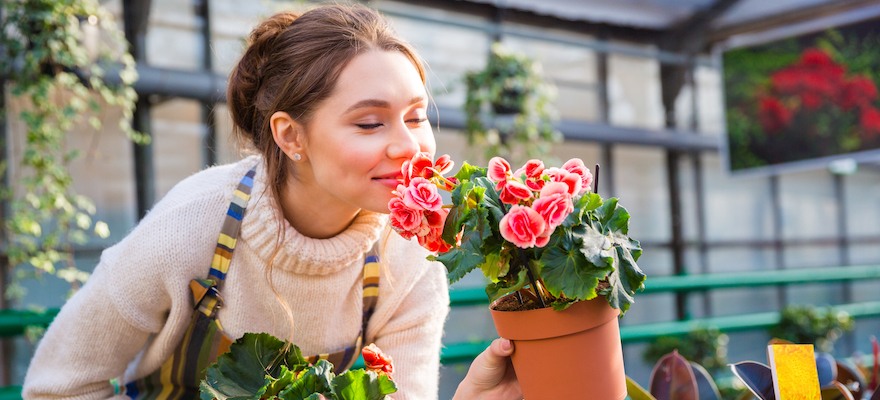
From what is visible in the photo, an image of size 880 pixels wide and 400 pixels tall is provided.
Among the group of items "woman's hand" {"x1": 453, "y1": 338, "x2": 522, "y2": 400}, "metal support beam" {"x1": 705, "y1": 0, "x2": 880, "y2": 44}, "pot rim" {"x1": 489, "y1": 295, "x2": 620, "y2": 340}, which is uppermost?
"metal support beam" {"x1": 705, "y1": 0, "x2": 880, "y2": 44}

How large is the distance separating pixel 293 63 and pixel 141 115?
382cm

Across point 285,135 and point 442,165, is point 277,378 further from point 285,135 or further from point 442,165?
point 285,135

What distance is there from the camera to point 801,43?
5.79 metres

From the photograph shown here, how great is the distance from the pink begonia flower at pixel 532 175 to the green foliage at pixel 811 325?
16.4ft

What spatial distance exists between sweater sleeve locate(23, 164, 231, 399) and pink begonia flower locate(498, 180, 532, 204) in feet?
2.23

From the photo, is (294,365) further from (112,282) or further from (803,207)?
(803,207)

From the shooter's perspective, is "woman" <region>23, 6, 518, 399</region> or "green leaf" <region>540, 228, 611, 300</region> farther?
"woman" <region>23, 6, 518, 399</region>

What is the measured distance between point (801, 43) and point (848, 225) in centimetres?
398

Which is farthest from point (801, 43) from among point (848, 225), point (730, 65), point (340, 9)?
point (340, 9)

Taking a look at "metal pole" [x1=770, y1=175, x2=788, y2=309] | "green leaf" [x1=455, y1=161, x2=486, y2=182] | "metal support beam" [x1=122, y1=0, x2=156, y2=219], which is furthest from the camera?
"metal pole" [x1=770, y1=175, x2=788, y2=309]

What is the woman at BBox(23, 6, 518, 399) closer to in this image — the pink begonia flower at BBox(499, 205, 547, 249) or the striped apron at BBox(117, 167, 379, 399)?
the striped apron at BBox(117, 167, 379, 399)

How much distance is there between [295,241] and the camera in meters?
1.45

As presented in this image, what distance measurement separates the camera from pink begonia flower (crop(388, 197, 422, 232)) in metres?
0.99

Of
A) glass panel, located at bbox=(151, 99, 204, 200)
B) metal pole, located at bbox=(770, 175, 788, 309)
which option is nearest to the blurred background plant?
metal pole, located at bbox=(770, 175, 788, 309)
